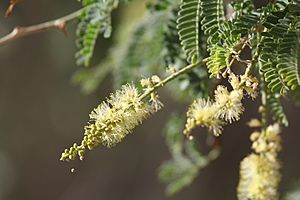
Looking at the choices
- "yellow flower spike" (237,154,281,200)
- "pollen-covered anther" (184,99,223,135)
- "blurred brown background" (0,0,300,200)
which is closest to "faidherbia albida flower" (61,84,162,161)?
"pollen-covered anther" (184,99,223,135)

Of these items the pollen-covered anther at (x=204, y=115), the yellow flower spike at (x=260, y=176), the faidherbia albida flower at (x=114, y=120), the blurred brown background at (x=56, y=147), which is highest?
the faidherbia albida flower at (x=114, y=120)

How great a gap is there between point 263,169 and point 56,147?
3.25 metres

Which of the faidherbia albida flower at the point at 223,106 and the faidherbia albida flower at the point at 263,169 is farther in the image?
the faidherbia albida flower at the point at 263,169

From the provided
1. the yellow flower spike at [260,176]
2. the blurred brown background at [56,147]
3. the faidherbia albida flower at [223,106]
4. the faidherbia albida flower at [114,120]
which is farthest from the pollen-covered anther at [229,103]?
the blurred brown background at [56,147]

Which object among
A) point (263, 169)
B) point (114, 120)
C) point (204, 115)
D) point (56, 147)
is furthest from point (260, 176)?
point (56, 147)

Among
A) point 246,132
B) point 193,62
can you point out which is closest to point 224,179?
point 246,132

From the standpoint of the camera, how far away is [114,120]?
909 mm

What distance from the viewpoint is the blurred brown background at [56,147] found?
402 centimetres

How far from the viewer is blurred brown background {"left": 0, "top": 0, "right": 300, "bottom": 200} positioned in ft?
13.2

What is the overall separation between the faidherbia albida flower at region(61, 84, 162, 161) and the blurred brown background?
291 cm

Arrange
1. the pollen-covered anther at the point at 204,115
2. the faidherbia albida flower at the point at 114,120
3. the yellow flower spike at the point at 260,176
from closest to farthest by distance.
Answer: the faidherbia albida flower at the point at 114,120, the pollen-covered anther at the point at 204,115, the yellow flower spike at the point at 260,176

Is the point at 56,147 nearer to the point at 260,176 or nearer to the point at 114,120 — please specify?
the point at 260,176

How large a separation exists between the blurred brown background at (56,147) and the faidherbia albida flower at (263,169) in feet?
8.62

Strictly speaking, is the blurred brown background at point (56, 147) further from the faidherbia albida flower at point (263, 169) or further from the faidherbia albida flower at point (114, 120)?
the faidherbia albida flower at point (114, 120)
